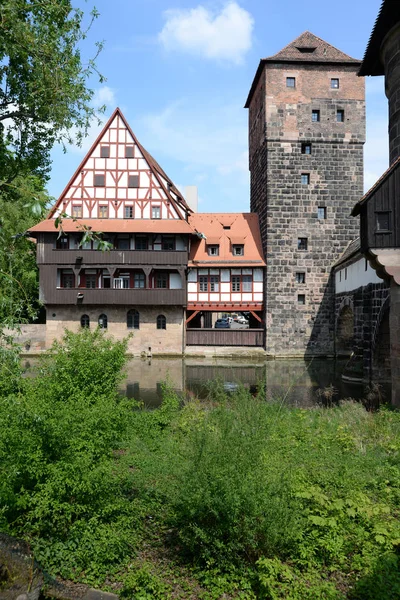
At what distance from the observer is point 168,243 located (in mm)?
27891

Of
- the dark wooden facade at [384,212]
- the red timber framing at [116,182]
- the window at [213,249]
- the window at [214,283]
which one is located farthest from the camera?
the window at [213,249]

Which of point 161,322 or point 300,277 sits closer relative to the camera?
point 300,277

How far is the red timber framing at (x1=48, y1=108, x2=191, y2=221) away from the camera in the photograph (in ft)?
89.7

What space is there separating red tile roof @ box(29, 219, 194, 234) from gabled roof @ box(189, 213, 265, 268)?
2233 millimetres

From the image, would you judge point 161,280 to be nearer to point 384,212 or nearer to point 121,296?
point 121,296

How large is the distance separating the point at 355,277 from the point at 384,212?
10.7 meters

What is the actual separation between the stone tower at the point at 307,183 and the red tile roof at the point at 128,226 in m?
5.04

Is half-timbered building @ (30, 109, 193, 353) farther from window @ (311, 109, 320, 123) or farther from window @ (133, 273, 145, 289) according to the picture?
window @ (311, 109, 320, 123)

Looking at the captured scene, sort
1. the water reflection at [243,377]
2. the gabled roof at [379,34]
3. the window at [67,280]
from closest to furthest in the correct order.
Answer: the gabled roof at [379,34]
the water reflection at [243,377]
the window at [67,280]

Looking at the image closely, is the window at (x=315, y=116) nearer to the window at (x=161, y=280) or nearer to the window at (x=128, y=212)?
the window at (x=128, y=212)

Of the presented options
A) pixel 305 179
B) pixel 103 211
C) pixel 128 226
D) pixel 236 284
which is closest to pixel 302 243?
pixel 305 179

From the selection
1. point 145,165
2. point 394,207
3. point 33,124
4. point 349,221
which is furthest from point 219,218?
point 33,124

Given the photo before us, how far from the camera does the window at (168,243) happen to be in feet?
91.2

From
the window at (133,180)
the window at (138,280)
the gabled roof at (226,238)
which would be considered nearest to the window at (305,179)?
the gabled roof at (226,238)
